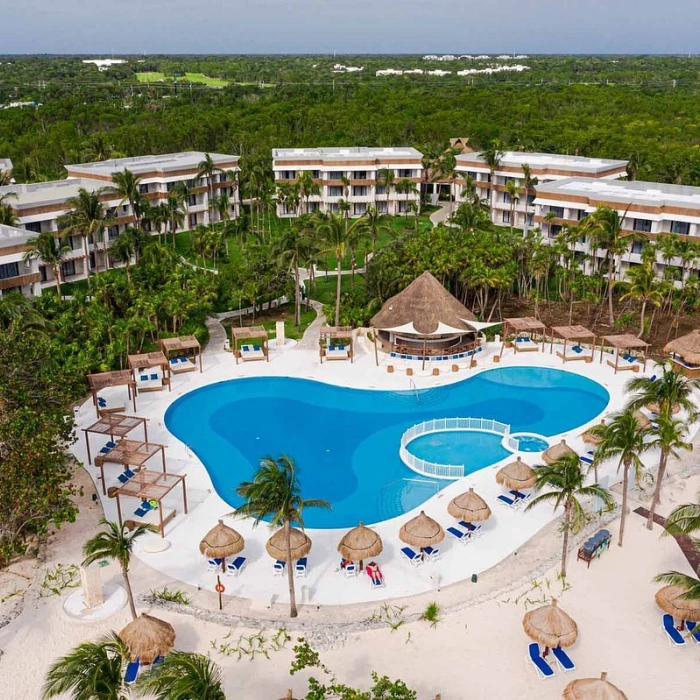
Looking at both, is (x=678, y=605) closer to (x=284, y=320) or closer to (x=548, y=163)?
(x=284, y=320)

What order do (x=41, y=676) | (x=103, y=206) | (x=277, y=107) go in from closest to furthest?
(x=41, y=676) → (x=103, y=206) → (x=277, y=107)

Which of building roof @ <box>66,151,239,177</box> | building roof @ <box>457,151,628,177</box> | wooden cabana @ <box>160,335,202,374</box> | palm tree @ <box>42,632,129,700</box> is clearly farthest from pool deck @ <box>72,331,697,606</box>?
building roof @ <box>457,151,628,177</box>

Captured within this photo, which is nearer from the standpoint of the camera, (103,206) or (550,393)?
(550,393)

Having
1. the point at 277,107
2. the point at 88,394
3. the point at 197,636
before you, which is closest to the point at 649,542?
the point at 197,636

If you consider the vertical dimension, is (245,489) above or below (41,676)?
above

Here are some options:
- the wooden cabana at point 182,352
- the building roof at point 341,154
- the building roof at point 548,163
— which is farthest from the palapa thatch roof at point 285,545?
the building roof at point 341,154

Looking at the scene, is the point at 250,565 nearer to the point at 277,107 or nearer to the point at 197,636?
the point at 197,636
